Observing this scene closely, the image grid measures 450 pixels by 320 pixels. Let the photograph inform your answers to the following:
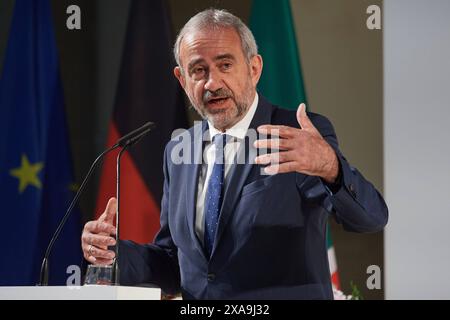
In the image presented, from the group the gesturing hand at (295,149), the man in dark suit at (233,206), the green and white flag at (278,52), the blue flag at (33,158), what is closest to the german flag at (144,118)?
the blue flag at (33,158)

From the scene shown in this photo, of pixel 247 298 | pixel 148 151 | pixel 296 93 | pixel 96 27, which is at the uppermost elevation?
pixel 96 27

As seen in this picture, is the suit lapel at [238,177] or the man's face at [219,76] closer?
the suit lapel at [238,177]

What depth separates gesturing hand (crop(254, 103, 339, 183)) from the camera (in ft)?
6.97

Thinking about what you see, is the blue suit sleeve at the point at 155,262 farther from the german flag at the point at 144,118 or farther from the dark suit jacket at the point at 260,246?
the german flag at the point at 144,118

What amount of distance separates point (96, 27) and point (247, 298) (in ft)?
6.33

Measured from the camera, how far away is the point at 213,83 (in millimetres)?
3049

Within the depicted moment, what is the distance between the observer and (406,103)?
378cm

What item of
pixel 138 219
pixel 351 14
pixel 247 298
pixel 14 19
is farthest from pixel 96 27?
pixel 247 298

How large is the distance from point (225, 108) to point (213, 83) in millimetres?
116

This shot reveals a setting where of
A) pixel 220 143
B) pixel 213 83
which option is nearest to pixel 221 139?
pixel 220 143

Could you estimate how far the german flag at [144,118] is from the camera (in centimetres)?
396

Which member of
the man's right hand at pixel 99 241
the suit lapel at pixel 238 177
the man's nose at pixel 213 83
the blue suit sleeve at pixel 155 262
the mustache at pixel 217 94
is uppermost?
the man's nose at pixel 213 83

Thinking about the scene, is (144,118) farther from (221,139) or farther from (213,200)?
(213,200)

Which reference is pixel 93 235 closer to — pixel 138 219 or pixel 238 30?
pixel 238 30
